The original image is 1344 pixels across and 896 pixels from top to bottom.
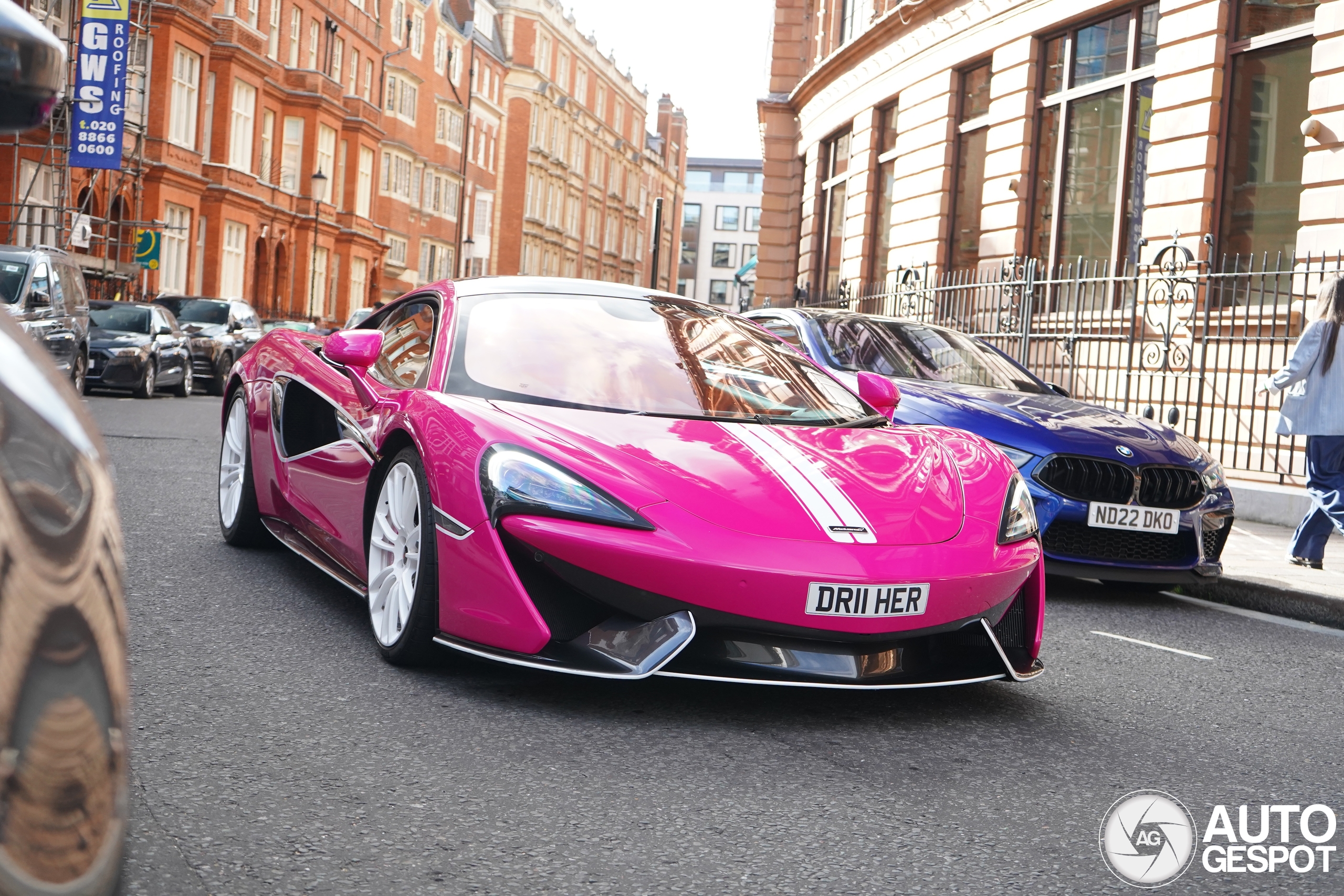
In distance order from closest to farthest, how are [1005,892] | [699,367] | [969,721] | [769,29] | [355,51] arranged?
[1005,892] < [969,721] < [699,367] < [769,29] < [355,51]

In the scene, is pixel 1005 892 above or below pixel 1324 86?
below

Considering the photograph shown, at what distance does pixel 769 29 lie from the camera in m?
33.1

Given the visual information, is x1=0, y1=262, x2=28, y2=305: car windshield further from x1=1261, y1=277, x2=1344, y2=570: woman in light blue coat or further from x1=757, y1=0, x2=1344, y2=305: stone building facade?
x1=1261, y1=277, x2=1344, y2=570: woman in light blue coat

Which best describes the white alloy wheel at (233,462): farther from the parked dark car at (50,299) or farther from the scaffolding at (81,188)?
the scaffolding at (81,188)

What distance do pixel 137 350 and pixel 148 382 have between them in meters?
0.56

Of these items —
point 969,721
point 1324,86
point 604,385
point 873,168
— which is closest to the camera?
point 969,721

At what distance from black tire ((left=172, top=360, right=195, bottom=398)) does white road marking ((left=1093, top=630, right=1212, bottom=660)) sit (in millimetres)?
17712

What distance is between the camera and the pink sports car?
375cm

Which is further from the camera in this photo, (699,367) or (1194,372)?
(1194,372)

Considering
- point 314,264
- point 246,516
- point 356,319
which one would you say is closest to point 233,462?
point 246,516

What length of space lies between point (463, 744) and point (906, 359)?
5.36 meters

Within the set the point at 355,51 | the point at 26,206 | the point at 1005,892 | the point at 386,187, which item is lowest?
the point at 1005,892

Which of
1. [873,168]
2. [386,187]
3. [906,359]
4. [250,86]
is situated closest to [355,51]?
[386,187]

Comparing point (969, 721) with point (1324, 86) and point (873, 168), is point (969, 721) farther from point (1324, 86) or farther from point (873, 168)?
point (873, 168)
